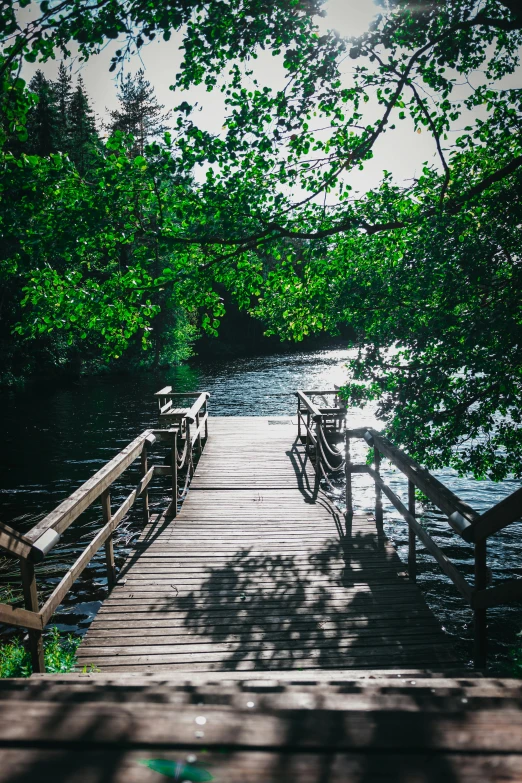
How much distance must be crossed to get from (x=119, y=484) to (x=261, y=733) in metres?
13.3

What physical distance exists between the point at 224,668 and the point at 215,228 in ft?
17.0

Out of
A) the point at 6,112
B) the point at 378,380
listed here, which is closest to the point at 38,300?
the point at 6,112

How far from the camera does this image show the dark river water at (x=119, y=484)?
780 centimetres

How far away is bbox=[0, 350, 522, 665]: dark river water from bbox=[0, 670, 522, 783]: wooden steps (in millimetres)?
5933

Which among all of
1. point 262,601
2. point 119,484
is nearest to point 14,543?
point 262,601

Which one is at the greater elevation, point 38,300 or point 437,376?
point 38,300

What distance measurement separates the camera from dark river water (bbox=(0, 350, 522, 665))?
307 inches

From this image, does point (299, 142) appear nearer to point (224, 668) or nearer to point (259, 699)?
point (224, 668)

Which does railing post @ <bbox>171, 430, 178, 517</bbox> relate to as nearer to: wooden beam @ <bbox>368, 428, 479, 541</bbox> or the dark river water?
the dark river water

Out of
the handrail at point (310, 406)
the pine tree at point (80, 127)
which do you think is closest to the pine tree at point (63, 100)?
the pine tree at point (80, 127)

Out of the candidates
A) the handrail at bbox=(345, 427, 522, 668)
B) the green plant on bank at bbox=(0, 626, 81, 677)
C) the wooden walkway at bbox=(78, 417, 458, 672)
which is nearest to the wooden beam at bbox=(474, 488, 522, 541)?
the handrail at bbox=(345, 427, 522, 668)

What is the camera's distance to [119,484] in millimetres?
13852

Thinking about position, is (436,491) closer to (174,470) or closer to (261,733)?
(261,733)

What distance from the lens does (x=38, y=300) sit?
261 inches
